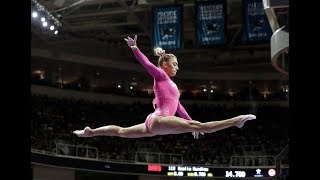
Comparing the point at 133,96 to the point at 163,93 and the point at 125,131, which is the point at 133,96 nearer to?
the point at 125,131

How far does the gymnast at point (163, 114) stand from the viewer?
14.2ft

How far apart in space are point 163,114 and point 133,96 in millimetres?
17290

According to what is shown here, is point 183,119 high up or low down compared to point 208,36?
down

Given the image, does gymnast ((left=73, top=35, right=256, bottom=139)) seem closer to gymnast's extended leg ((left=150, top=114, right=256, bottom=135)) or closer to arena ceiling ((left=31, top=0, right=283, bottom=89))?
gymnast's extended leg ((left=150, top=114, right=256, bottom=135))

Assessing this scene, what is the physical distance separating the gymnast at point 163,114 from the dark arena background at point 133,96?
9335 mm

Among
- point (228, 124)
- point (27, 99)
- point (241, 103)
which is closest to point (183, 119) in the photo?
point (228, 124)

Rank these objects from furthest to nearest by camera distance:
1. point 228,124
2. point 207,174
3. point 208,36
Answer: point 207,174
point 208,36
point 228,124

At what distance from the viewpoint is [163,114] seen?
14.8 feet

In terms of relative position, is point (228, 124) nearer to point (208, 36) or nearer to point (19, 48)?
point (19, 48)

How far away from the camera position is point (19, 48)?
8.27ft

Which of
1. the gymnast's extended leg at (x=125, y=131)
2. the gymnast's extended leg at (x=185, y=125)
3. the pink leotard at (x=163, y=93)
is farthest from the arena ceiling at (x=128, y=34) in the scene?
the gymnast's extended leg at (x=185, y=125)

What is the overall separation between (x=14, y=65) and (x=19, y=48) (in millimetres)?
87

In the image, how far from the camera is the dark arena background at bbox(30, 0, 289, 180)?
17188mm

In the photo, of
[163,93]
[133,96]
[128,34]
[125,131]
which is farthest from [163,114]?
[133,96]
